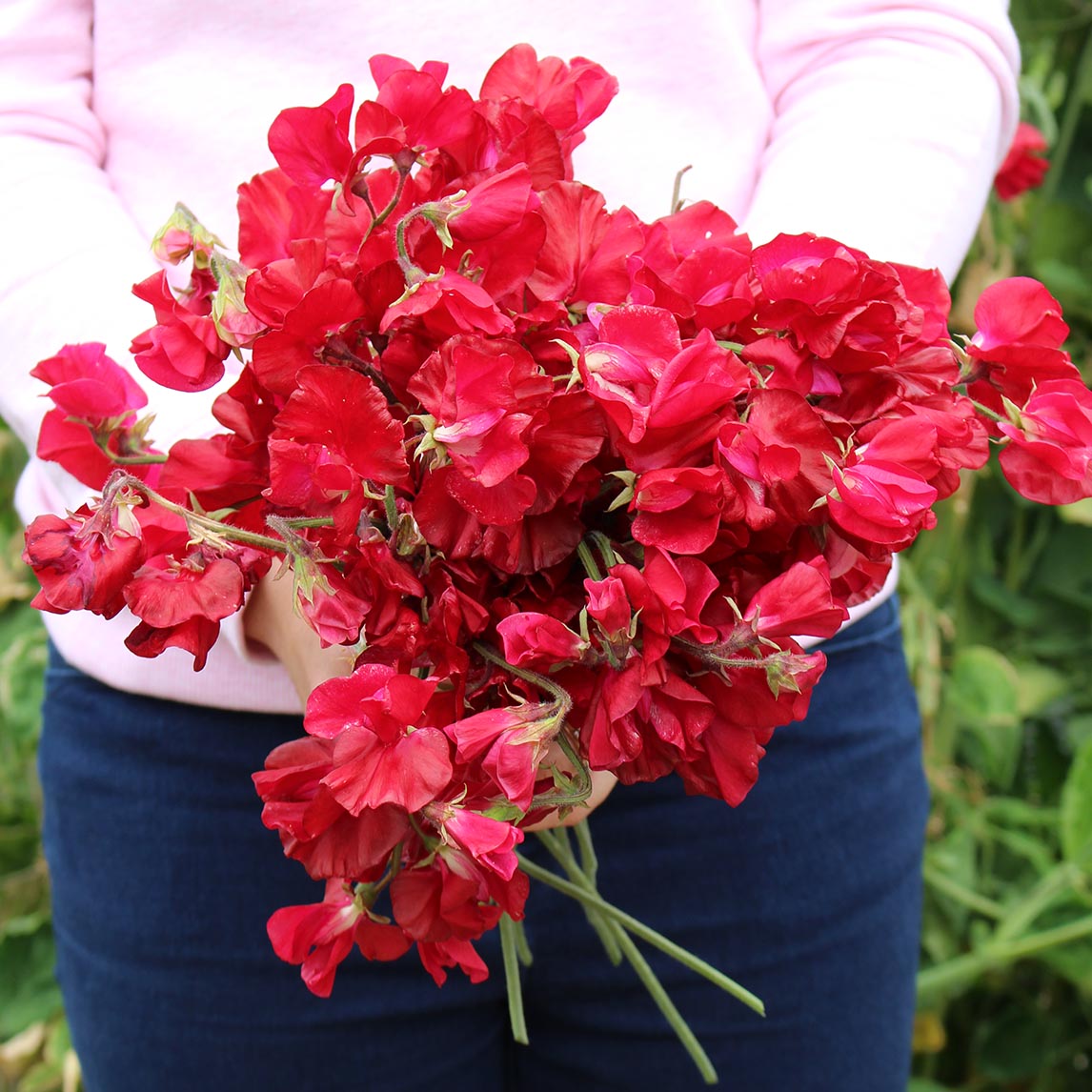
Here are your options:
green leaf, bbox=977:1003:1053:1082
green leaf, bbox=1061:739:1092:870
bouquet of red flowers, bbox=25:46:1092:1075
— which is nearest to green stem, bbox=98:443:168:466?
bouquet of red flowers, bbox=25:46:1092:1075

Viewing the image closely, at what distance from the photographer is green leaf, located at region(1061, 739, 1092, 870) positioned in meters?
1.05

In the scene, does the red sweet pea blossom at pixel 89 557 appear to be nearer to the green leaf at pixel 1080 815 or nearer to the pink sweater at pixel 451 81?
the pink sweater at pixel 451 81

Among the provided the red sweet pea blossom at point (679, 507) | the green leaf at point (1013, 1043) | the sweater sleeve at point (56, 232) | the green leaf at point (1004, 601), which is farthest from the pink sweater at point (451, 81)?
the green leaf at point (1013, 1043)

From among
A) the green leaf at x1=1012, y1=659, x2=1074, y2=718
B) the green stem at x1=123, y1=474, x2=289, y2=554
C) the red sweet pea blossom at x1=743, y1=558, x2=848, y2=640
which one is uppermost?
the red sweet pea blossom at x1=743, y1=558, x2=848, y2=640

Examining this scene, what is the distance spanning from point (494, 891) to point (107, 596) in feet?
0.39

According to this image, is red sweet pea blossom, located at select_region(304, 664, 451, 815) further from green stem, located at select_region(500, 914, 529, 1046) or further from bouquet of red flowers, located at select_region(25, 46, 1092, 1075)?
green stem, located at select_region(500, 914, 529, 1046)

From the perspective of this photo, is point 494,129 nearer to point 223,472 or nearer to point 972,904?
point 223,472

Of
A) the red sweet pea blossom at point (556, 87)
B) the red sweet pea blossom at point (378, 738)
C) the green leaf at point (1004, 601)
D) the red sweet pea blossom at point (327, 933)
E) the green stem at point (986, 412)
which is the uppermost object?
the red sweet pea blossom at point (556, 87)

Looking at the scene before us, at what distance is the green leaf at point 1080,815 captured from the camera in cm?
105

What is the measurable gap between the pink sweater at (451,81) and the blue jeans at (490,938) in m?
0.05

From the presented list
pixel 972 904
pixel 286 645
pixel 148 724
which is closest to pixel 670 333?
pixel 286 645

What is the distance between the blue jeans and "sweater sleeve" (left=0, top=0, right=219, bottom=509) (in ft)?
0.45

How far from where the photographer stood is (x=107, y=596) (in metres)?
0.31

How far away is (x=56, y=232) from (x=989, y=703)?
0.92 meters
